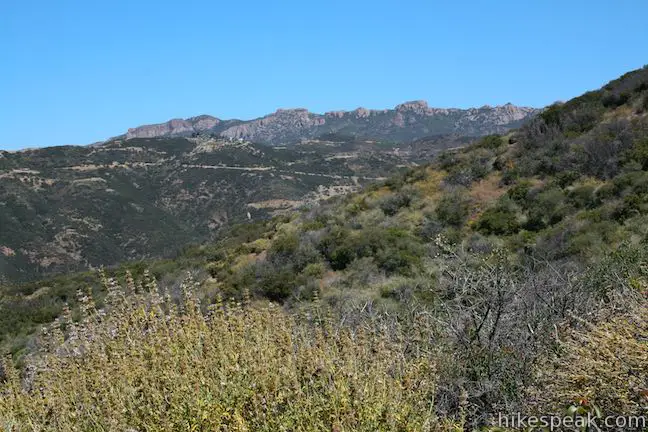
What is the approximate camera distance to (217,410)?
255 cm

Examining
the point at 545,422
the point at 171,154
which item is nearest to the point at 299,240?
the point at 545,422

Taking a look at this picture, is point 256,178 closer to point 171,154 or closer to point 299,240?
point 171,154

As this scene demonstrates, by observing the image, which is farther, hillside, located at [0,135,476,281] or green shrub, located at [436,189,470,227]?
hillside, located at [0,135,476,281]

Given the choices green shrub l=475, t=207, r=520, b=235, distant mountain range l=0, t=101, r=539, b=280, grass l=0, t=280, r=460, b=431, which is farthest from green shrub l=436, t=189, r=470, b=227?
distant mountain range l=0, t=101, r=539, b=280

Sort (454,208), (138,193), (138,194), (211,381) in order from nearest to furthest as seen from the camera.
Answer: (211,381), (454,208), (138,194), (138,193)

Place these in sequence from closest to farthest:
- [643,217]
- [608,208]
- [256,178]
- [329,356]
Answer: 1. [329,356]
2. [643,217]
3. [608,208]
4. [256,178]

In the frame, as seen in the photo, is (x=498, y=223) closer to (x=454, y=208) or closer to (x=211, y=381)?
(x=454, y=208)

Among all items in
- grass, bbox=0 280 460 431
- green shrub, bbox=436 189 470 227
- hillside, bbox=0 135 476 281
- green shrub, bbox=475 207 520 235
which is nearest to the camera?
grass, bbox=0 280 460 431

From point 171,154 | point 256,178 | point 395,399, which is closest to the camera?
point 395,399

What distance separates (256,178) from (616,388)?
113219 millimetres

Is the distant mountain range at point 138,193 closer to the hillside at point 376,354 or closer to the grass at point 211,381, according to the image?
the hillside at point 376,354

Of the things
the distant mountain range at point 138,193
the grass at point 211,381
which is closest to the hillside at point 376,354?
the grass at point 211,381

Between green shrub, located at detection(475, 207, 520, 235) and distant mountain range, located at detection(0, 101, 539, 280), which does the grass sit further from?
distant mountain range, located at detection(0, 101, 539, 280)

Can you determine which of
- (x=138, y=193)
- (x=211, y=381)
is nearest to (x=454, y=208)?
(x=211, y=381)
